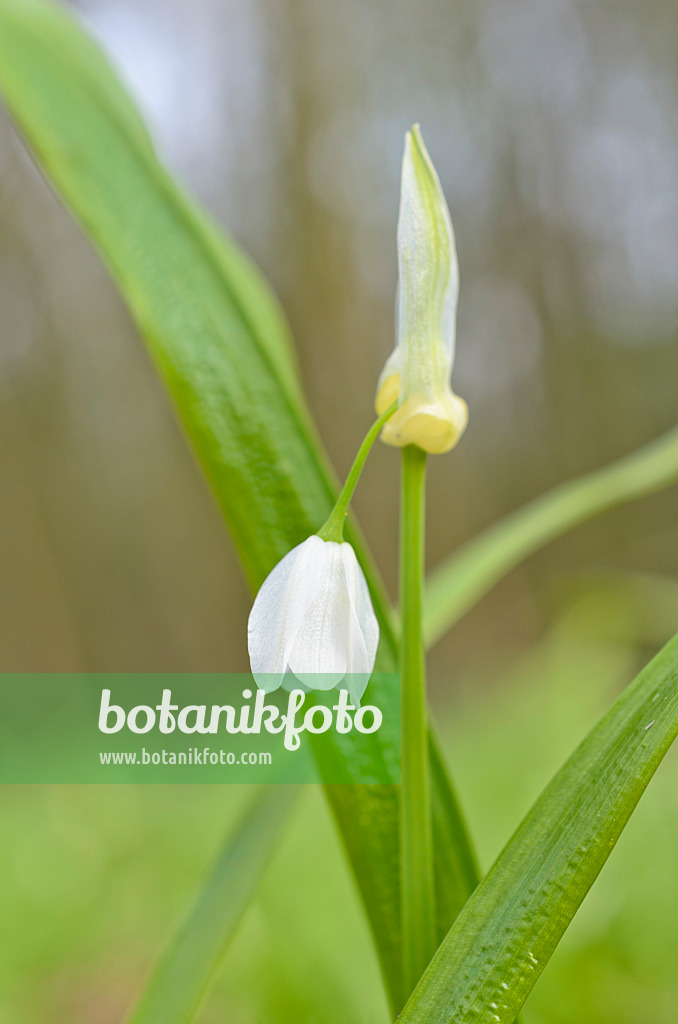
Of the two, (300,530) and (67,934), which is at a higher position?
(300,530)

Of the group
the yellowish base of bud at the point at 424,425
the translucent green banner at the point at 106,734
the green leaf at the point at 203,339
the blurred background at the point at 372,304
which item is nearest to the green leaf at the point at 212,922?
the green leaf at the point at 203,339

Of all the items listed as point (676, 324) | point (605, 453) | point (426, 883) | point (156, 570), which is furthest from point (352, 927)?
point (676, 324)

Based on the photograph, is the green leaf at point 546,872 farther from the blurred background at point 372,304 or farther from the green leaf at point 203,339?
the blurred background at point 372,304

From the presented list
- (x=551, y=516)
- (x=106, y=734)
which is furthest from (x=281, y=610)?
(x=106, y=734)

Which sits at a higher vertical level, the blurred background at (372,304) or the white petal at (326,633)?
the blurred background at (372,304)

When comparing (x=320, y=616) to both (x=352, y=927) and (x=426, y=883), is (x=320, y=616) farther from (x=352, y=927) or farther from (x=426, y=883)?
(x=352, y=927)
